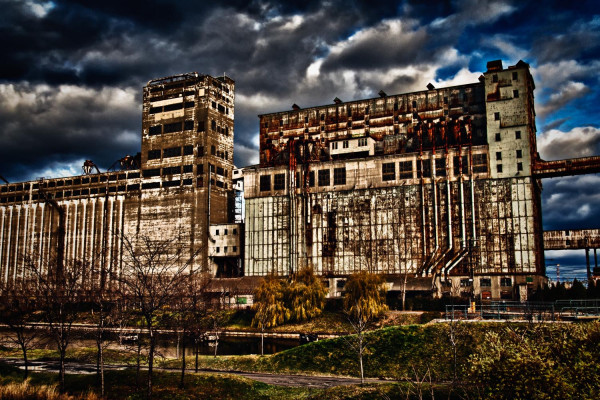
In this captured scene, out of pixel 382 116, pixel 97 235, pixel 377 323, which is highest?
pixel 382 116

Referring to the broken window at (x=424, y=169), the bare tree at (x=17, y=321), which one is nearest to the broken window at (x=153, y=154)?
the bare tree at (x=17, y=321)

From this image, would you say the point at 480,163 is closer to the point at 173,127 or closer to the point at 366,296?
the point at 366,296

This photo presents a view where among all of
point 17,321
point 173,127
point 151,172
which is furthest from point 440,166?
point 17,321

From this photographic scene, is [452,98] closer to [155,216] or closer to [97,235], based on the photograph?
[155,216]

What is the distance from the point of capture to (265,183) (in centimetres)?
10781

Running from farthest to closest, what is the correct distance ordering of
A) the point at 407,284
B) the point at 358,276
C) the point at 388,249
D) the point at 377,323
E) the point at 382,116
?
the point at 382,116 < the point at 388,249 < the point at 407,284 < the point at 358,276 < the point at 377,323

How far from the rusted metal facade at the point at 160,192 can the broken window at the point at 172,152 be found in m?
0.23

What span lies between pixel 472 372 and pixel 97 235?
388 feet

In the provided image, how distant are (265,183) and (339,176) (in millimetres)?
16085

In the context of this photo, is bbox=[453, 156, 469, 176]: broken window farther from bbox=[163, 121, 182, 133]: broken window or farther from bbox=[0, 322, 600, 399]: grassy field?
bbox=[163, 121, 182, 133]: broken window

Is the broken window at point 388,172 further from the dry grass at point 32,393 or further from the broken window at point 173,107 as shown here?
the dry grass at point 32,393

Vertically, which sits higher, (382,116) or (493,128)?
(382,116)

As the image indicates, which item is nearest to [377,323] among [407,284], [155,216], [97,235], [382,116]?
[407,284]

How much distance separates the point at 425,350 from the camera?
40.0 m
